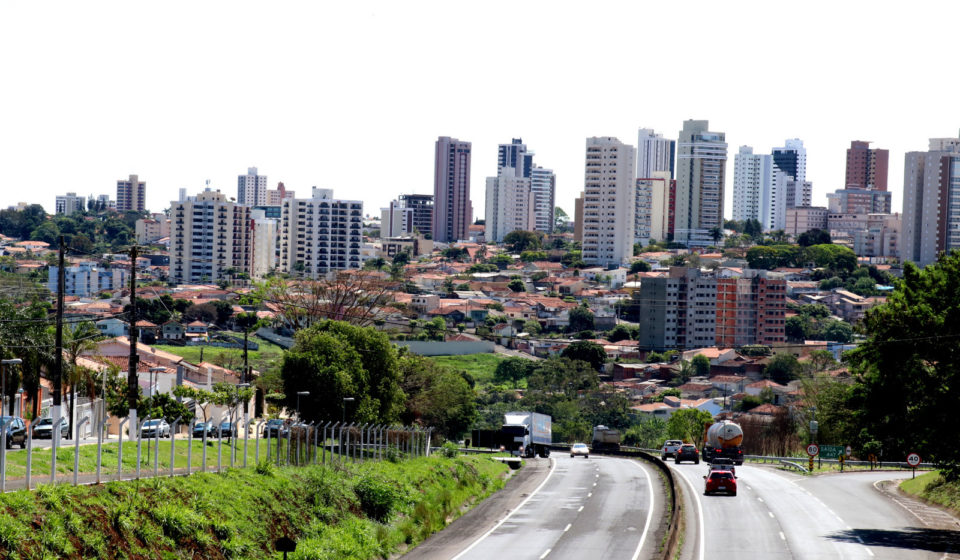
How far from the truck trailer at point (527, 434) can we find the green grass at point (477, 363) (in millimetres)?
53108

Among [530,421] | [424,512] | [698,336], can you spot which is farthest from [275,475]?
[698,336]

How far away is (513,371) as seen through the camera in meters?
148

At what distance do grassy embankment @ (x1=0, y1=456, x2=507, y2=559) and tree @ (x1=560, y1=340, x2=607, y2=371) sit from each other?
11227cm

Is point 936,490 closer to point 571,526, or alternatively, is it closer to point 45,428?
point 571,526

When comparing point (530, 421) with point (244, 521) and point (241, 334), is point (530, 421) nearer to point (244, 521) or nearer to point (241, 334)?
point (244, 521)

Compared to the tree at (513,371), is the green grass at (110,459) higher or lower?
higher

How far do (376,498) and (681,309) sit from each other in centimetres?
16043

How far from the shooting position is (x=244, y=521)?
31.3m

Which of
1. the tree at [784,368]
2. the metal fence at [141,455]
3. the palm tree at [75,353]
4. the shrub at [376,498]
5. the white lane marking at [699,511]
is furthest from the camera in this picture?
the tree at [784,368]

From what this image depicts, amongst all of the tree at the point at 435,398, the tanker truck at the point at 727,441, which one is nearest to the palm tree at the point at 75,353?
the tree at the point at 435,398

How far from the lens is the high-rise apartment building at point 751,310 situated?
19438cm

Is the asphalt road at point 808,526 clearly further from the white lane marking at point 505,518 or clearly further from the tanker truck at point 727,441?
the tanker truck at point 727,441

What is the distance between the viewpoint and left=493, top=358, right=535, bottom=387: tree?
482ft

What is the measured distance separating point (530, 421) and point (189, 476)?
5738cm
